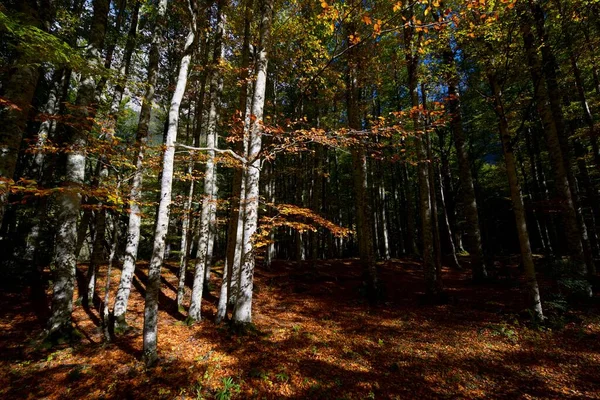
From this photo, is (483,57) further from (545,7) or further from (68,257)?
(68,257)

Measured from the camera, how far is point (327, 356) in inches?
244

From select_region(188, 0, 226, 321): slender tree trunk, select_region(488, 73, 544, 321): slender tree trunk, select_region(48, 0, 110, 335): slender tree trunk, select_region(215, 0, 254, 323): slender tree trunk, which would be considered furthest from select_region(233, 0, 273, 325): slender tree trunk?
select_region(488, 73, 544, 321): slender tree trunk

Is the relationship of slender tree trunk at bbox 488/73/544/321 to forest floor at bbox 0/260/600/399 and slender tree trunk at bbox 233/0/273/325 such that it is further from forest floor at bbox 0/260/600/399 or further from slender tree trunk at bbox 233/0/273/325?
slender tree trunk at bbox 233/0/273/325

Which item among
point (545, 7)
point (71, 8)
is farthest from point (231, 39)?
point (545, 7)

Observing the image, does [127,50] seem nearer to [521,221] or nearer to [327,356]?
[327,356]

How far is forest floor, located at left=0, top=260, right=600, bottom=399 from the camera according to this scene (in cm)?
486

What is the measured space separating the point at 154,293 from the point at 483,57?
1249 cm

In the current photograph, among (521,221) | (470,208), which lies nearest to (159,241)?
(521,221)

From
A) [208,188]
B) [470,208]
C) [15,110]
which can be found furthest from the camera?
[470,208]

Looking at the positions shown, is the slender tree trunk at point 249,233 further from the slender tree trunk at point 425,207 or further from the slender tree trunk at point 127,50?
the slender tree trunk at point 425,207

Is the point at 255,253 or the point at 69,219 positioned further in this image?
the point at 255,253

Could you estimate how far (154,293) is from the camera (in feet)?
19.6

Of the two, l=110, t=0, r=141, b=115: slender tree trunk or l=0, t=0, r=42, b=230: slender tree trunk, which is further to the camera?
l=110, t=0, r=141, b=115: slender tree trunk

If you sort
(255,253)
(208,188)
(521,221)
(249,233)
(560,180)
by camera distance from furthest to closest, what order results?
(560,180) → (208,188) → (255,253) → (521,221) → (249,233)
